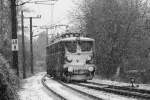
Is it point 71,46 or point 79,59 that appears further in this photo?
point 71,46

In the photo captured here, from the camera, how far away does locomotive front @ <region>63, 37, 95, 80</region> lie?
84.0 ft

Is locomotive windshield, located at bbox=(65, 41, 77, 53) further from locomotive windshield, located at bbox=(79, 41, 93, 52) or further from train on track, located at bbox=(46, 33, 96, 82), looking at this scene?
locomotive windshield, located at bbox=(79, 41, 93, 52)

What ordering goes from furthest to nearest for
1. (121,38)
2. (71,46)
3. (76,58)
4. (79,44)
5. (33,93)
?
1. (121,38)
2. (79,44)
3. (71,46)
4. (76,58)
5. (33,93)

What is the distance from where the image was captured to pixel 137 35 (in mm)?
38281

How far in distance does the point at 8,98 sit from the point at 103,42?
1091 inches

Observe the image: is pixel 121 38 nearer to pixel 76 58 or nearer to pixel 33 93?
pixel 76 58

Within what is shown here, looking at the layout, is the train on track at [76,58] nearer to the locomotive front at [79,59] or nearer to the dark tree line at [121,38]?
the locomotive front at [79,59]

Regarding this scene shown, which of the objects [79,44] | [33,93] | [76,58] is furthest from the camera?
[79,44]

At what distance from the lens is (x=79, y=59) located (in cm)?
2592

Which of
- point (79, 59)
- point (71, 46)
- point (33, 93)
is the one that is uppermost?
point (71, 46)

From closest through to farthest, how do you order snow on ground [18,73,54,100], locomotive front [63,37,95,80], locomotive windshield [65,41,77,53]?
snow on ground [18,73,54,100]
locomotive front [63,37,95,80]
locomotive windshield [65,41,77,53]

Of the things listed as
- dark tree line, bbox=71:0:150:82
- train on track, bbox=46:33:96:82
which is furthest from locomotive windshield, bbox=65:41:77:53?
dark tree line, bbox=71:0:150:82

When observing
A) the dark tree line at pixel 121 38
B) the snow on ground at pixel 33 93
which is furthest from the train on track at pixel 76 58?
the dark tree line at pixel 121 38

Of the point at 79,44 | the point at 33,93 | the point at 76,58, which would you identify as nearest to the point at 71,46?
the point at 79,44
